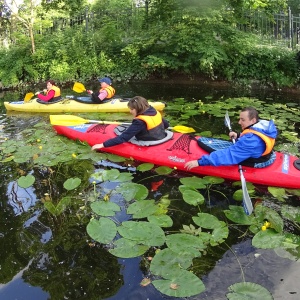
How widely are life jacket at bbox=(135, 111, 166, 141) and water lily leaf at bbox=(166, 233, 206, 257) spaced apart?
1821 millimetres

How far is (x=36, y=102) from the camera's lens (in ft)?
25.2

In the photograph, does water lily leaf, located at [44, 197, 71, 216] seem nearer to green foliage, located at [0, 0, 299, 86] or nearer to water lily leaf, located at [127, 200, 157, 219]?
water lily leaf, located at [127, 200, 157, 219]

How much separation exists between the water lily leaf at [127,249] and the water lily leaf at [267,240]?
946 millimetres

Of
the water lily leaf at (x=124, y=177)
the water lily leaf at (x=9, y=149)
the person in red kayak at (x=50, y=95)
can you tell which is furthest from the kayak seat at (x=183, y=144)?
the person in red kayak at (x=50, y=95)

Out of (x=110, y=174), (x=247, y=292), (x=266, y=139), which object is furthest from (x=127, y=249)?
(x=266, y=139)

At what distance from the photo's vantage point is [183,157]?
4.34 metres

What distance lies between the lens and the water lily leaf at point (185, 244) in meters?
2.87

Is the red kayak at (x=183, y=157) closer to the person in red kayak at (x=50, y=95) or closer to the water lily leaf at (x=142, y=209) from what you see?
the water lily leaf at (x=142, y=209)

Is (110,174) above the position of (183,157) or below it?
below

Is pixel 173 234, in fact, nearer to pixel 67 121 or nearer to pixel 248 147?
pixel 248 147

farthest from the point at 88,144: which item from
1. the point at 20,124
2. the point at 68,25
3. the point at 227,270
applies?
the point at 68,25

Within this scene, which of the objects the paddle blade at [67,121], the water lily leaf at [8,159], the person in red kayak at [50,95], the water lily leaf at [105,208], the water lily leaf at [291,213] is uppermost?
the person in red kayak at [50,95]

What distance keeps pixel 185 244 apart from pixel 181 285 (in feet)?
1.67

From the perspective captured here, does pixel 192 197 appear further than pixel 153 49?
No
